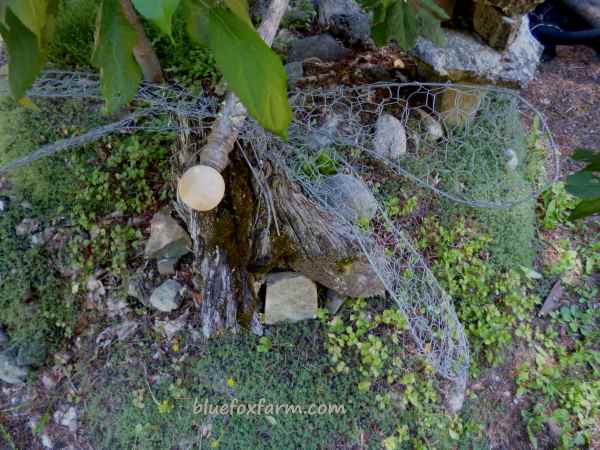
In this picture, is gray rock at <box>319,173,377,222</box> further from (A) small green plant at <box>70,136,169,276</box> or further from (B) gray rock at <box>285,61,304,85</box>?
(A) small green plant at <box>70,136,169,276</box>

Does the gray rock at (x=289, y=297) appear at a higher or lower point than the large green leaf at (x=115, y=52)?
lower

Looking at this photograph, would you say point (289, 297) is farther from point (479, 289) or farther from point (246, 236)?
point (479, 289)

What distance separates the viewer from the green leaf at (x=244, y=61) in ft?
1.50

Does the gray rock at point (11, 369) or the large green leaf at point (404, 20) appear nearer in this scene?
the large green leaf at point (404, 20)

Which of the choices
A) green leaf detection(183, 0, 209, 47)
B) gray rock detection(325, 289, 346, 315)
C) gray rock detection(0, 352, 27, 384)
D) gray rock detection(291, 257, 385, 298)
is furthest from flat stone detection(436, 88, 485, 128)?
gray rock detection(0, 352, 27, 384)

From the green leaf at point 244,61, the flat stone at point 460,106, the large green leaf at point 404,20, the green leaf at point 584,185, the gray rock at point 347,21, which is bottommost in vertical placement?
the flat stone at point 460,106

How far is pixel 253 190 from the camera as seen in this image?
1.54 metres

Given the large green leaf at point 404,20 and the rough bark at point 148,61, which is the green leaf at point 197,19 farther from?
the rough bark at point 148,61

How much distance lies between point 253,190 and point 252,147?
0.16m

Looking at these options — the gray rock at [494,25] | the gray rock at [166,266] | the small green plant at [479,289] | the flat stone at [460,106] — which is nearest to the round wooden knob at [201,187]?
the gray rock at [166,266]

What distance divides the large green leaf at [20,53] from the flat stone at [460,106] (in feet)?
5.63

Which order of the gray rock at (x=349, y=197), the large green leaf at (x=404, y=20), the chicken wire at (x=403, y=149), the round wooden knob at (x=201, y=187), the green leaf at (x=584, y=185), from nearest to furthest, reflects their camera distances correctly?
1. the green leaf at (x=584, y=185)
2. the round wooden knob at (x=201, y=187)
3. the large green leaf at (x=404, y=20)
4. the chicken wire at (x=403, y=149)
5. the gray rock at (x=349, y=197)

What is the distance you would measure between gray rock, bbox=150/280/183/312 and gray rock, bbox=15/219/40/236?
2.53 ft

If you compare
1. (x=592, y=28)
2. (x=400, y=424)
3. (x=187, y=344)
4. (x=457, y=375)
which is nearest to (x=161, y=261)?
(x=187, y=344)
